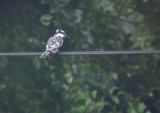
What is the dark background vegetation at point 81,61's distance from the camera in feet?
15.7

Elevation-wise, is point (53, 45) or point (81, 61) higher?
point (53, 45)

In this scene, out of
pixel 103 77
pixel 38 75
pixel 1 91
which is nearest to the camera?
pixel 1 91

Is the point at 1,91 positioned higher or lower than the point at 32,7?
lower

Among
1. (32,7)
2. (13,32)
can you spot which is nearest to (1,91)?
(13,32)

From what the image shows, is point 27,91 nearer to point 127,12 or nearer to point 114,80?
point 114,80

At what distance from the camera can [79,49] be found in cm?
522

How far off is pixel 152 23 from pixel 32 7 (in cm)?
193

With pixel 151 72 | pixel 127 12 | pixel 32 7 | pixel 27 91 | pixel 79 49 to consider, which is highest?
pixel 32 7

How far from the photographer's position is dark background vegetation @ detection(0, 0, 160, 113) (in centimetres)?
479

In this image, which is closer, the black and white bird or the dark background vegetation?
the black and white bird

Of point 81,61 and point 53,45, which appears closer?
point 53,45

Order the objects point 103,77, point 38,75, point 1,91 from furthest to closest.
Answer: point 103,77
point 38,75
point 1,91

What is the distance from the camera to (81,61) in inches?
209

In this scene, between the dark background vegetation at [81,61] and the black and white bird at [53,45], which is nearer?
the black and white bird at [53,45]
